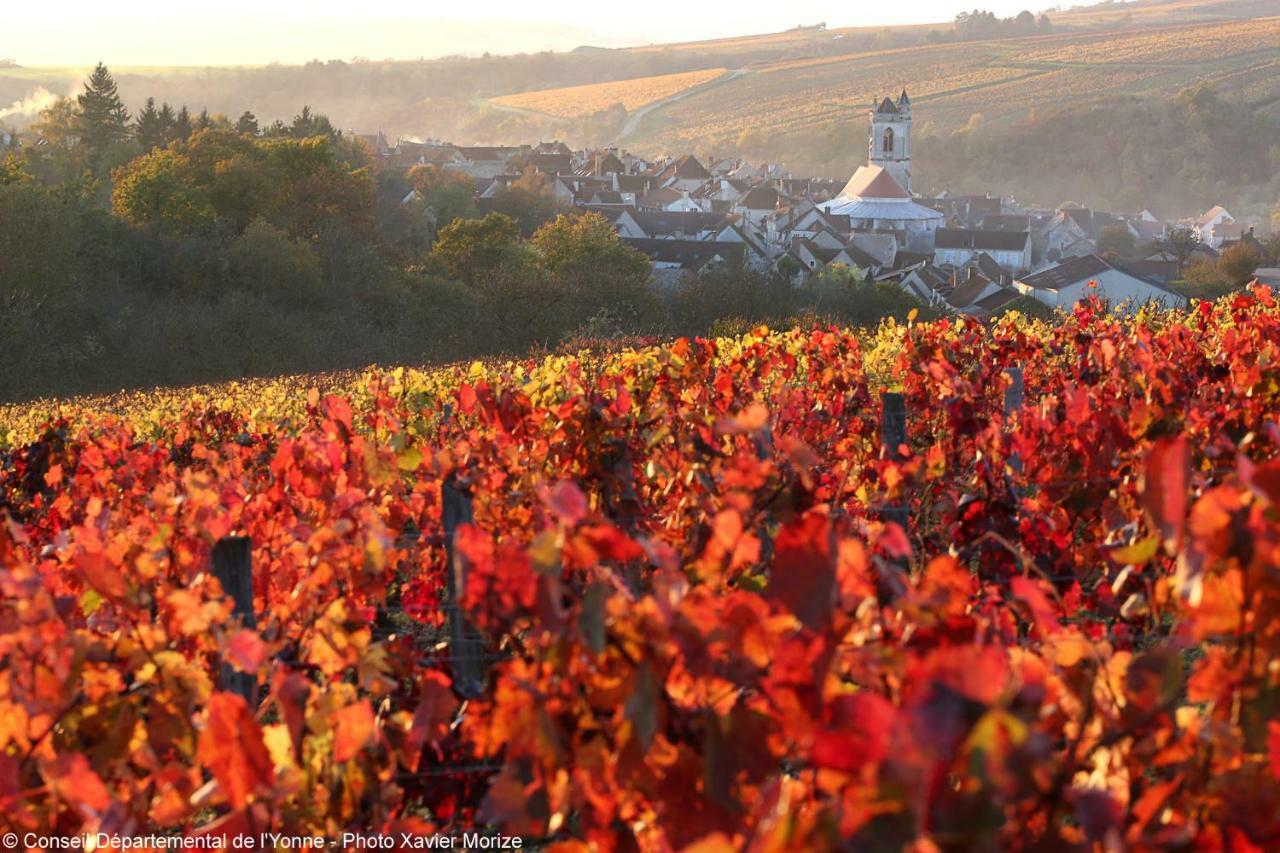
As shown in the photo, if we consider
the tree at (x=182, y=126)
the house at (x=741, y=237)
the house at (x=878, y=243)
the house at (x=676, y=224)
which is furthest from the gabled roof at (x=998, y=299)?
the tree at (x=182, y=126)

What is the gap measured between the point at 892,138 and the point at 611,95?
7149cm

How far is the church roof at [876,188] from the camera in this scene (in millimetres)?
86750

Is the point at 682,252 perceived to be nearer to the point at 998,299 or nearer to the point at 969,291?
the point at 969,291

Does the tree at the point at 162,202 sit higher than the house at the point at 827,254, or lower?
higher

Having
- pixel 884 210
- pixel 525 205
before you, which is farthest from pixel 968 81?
pixel 525 205

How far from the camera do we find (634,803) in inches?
80.2

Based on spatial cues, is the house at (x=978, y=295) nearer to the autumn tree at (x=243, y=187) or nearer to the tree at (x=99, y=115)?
the autumn tree at (x=243, y=187)

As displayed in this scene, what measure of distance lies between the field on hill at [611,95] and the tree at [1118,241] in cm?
7594

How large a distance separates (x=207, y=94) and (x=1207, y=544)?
171867 mm

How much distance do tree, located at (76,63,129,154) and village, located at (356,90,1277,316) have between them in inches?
519

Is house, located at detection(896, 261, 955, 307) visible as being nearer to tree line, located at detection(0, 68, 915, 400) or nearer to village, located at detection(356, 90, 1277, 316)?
village, located at detection(356, 90, 1277, 316)

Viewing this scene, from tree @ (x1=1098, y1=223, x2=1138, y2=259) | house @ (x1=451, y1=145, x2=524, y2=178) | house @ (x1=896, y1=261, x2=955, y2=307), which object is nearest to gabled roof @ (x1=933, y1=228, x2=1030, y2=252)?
tree @ (x1=1098, y1=223, x2=1138, y2=259)

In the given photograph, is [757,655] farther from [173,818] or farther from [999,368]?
[999,368]

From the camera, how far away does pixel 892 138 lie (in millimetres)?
94125
